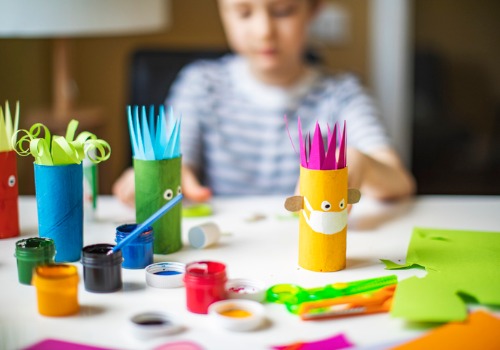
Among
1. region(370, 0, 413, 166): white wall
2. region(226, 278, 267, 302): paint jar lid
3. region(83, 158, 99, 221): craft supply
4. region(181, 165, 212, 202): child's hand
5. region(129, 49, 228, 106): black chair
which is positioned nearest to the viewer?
region(226, 278, 267, 302): paint jar lid

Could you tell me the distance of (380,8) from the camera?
2371 millimetres

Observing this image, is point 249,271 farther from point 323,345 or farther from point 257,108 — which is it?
point 257,108

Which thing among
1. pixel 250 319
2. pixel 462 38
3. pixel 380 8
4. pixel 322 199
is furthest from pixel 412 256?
pixel 462 38

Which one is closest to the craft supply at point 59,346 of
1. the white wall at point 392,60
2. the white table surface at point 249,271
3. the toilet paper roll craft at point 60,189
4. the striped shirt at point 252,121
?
the white table surface at point 249,271

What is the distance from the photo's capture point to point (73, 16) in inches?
50.0

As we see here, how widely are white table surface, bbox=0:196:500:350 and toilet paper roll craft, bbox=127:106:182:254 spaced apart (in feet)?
0.11

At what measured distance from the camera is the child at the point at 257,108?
1434 mm

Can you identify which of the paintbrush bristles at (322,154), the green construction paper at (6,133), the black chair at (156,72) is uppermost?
the black chair at (156,72)

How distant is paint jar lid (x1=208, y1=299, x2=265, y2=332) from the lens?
0.62m

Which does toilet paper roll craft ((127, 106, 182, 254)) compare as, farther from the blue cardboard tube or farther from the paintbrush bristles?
the paintbrush bristles

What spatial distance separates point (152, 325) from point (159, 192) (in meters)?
0.23

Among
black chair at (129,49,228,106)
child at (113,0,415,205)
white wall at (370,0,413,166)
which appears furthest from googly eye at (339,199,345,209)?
white wall at (370,0,413,166)

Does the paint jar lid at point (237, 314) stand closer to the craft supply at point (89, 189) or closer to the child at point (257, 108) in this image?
the craft supply at point (89, 189)

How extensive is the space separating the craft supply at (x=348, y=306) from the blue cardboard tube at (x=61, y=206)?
0.31 meters
